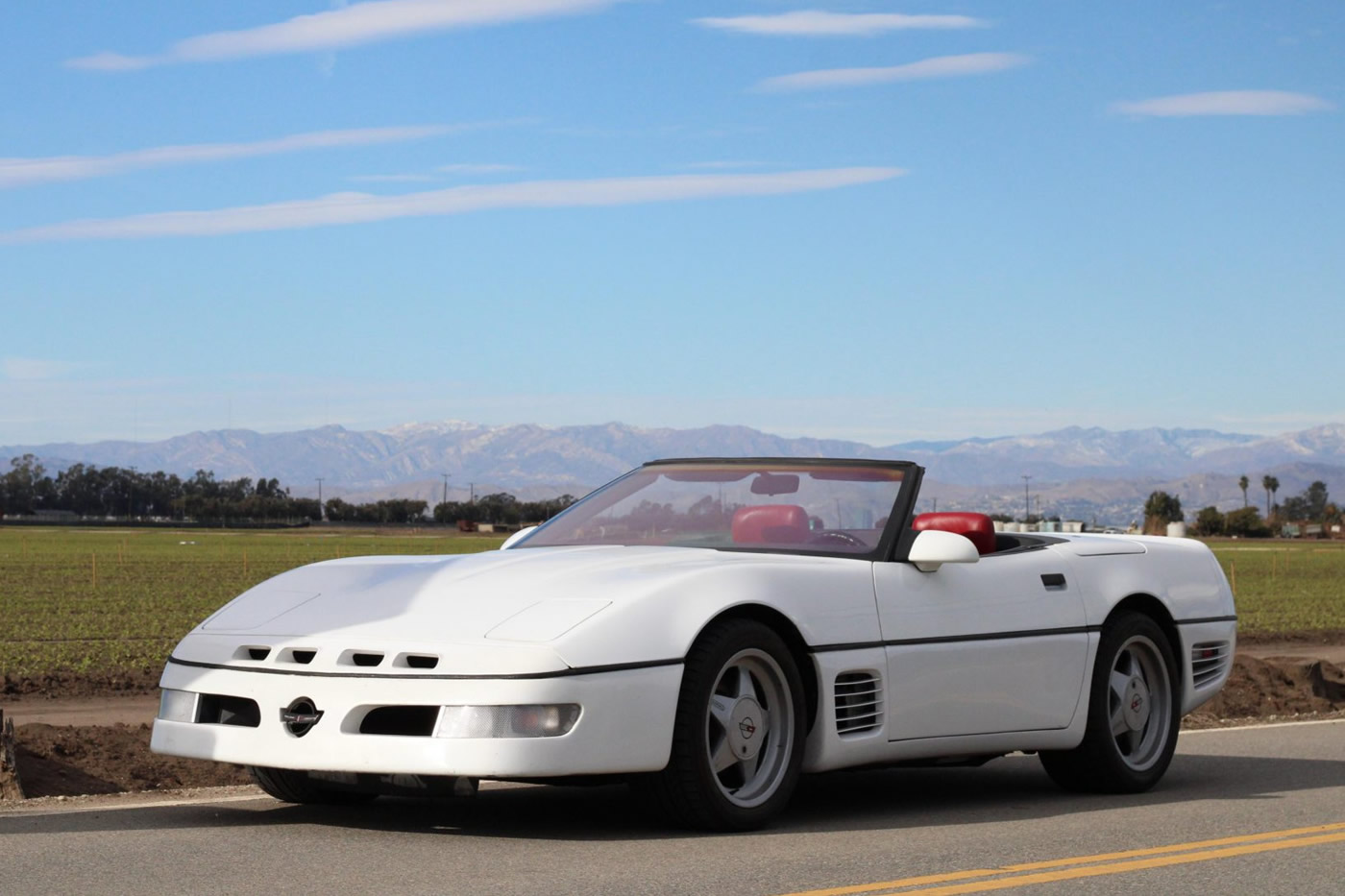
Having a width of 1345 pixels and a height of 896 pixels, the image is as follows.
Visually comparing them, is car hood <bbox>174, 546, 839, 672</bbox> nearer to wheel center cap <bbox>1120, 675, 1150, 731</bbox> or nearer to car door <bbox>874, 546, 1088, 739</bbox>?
car door <bbox>874, 546, 1088, 739</bbox>

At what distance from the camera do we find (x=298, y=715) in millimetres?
6625

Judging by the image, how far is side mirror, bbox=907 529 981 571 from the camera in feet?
24.9

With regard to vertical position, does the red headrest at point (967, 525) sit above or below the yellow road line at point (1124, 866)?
above

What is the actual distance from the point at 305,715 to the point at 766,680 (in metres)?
1.70

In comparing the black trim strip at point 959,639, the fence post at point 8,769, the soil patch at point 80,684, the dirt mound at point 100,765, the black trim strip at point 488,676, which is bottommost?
the soil patch at point 80,684

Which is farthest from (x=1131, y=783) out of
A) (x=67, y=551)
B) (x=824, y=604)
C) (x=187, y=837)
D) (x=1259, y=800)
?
(x=67, y=551)

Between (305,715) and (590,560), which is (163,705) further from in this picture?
(590,560)

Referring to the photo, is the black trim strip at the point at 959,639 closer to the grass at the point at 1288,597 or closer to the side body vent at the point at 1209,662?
the side body vent at the point at 1209,662

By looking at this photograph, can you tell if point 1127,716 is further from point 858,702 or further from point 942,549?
point 858,702

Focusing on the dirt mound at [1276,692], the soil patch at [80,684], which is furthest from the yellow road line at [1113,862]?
the soil patch at [80,684]

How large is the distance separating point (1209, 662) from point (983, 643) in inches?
77.5

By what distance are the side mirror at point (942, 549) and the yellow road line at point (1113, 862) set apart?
1.40 meters

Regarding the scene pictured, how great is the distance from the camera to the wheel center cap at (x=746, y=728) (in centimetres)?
689

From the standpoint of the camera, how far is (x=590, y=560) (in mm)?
7258
